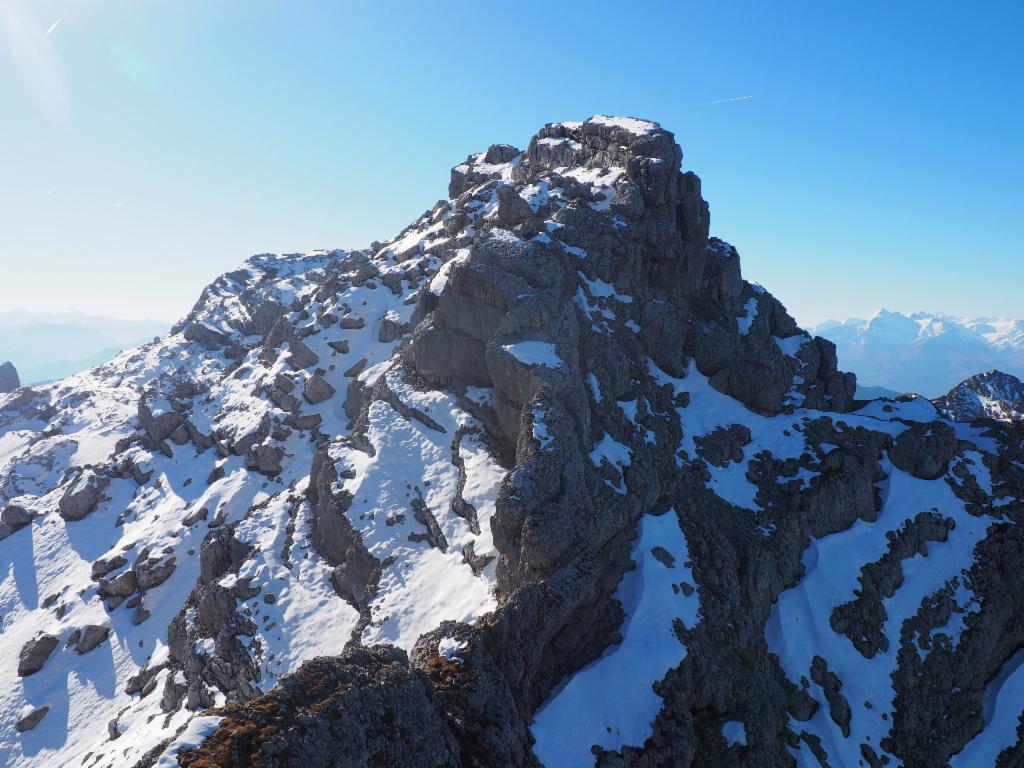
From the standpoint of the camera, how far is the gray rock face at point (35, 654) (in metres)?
44.0

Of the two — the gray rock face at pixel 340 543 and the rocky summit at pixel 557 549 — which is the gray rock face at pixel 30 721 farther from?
the gray rock face at pixel 340 543

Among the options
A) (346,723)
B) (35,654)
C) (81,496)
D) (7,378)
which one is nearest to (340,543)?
(346,723)

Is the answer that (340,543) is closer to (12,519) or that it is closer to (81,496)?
(81,496)

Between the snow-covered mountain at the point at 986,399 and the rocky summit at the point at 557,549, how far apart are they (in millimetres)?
36933

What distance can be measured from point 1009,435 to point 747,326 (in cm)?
2498

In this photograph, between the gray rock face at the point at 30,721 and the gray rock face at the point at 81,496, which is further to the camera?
the gray rock face at the point at 81,496

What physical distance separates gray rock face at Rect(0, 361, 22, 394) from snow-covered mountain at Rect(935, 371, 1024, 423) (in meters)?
174

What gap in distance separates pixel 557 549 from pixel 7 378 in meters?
138

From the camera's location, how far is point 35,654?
146ft

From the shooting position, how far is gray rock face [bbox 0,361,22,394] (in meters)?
109

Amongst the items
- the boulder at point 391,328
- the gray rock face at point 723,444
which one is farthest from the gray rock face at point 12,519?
the gray rock face at point 723,444

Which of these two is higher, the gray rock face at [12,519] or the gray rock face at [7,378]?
the gray rock face at [7,378]

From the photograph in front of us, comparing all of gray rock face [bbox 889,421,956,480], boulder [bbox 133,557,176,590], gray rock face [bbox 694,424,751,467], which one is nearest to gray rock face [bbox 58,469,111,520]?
boulder [bbox 133,557,176,590]

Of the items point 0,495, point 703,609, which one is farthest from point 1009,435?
point 0,495
